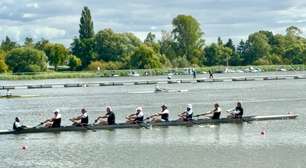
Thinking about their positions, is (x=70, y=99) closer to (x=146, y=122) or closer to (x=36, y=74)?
(x=146, y=122)

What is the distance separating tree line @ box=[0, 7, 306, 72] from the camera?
501 ft

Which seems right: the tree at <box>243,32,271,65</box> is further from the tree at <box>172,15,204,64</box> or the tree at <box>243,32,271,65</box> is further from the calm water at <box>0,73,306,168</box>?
the calm water at <box>0,73,306,168</box>

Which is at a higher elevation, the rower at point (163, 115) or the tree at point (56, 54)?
the tree at point (56, 54)

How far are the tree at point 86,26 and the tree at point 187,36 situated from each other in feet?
74.6

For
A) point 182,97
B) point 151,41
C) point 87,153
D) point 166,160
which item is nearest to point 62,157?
point 87,153

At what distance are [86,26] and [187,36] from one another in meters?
26.4

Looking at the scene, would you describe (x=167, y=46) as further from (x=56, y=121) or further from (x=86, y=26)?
(x=56, y=121)

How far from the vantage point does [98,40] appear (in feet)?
529

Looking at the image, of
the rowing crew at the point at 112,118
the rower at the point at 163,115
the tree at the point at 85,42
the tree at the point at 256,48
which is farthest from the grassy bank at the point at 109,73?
the rower at the point at 163,115

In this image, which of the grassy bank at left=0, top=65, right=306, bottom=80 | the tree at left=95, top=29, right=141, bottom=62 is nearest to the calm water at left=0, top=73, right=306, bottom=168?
the grassy bank at left=0, top=65, right=306, bottom=80

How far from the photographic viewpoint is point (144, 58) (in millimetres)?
153250

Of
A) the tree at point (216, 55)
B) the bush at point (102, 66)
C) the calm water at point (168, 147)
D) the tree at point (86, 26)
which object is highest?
the tree at point (86, 26)

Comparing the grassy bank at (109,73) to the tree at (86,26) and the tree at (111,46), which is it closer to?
the tree at (111,46)

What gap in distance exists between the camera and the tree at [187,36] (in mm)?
176750
